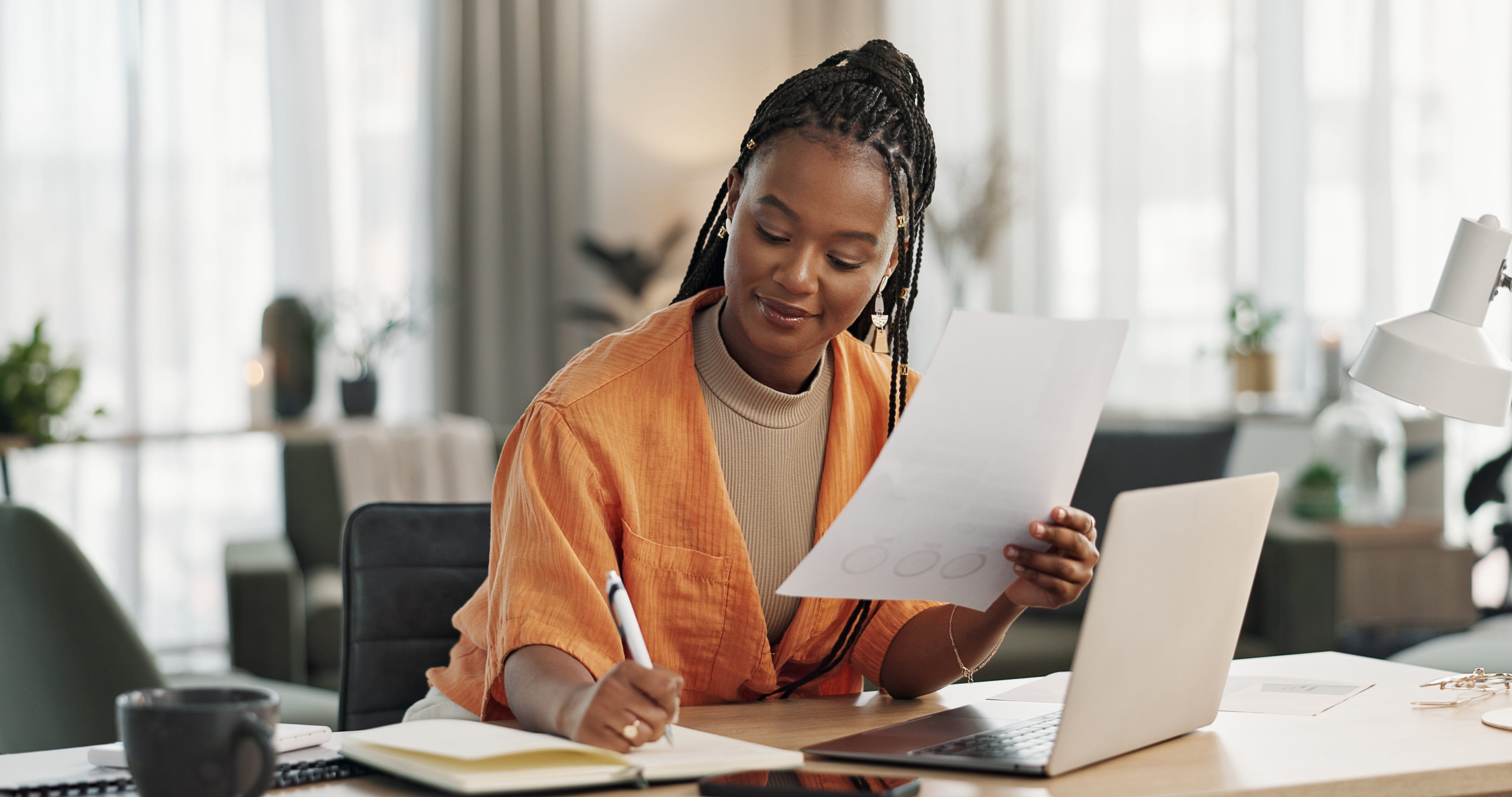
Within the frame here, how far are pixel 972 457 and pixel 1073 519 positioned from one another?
0.15 meters

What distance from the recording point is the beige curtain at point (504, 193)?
473 cm

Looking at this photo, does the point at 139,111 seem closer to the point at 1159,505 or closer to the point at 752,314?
the point at 752,314

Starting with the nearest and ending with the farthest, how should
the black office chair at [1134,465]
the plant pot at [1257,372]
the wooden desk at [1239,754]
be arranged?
the wooden desk at [1239,754]
the black office chair at [1134,465]
the plant pot at [1257,372]

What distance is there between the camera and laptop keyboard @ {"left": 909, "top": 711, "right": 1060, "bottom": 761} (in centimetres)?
89

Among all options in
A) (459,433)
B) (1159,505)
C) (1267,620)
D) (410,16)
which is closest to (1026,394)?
(1159,505)

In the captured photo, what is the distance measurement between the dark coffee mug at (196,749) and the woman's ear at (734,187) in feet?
2.13

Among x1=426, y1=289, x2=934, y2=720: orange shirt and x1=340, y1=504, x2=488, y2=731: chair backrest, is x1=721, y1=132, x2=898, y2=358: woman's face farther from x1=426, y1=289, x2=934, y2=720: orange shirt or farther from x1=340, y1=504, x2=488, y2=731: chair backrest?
x1=340, y1=504, x2=488, y2=731: chair backrest

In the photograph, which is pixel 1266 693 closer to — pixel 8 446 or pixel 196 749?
pixel 196 749

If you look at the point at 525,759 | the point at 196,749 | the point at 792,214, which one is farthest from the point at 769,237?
the point at 196,749

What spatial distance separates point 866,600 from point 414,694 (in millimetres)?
565

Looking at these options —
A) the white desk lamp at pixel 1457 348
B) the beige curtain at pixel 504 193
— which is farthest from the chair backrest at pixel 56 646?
the beige curtain at pixel 504 193

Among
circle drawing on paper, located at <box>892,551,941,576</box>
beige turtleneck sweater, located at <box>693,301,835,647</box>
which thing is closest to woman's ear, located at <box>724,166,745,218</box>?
beige turtleneck sweater, located at <box>693,301,835,647</box>

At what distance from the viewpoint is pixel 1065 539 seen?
3.31ft

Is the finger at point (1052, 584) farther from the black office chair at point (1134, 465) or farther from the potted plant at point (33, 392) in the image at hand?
the potted plant at point (33, 392)
